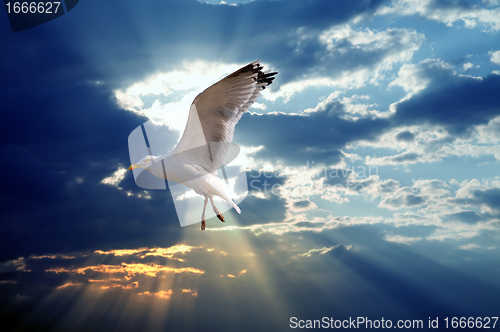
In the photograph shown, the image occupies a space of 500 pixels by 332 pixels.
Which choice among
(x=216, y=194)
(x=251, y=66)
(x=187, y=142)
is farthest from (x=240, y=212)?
(x=251, y=66)

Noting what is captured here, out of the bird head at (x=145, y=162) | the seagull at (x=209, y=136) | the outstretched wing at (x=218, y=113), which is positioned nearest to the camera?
the outstretched wing at (x=218, y=113)

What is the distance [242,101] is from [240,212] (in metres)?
3.00

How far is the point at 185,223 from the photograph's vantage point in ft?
25.5

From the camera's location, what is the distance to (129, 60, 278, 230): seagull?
7.25m

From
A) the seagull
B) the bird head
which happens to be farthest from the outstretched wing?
the bird head

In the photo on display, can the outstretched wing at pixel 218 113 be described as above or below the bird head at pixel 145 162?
above

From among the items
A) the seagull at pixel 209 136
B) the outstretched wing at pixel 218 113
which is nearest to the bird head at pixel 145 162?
the seagull at pixel 209 136

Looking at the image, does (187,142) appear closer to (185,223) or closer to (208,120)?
(208,120)

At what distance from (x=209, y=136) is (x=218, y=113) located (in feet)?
2.41

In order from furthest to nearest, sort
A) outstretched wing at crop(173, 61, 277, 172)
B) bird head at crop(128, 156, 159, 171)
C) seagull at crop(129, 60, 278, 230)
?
bird head at crop(128, 156, 159, 171) → seagull at crop(129, 60, 278, 230) → outstretched wing at crop(173, 61, 277, 172)

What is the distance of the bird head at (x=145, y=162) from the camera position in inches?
307

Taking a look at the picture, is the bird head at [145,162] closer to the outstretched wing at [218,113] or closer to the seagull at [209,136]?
the seagull at [209,136]

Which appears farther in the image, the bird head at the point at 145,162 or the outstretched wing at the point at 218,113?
the bird head at the point at 145,162

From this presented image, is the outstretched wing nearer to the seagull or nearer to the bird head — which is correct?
the seagull
